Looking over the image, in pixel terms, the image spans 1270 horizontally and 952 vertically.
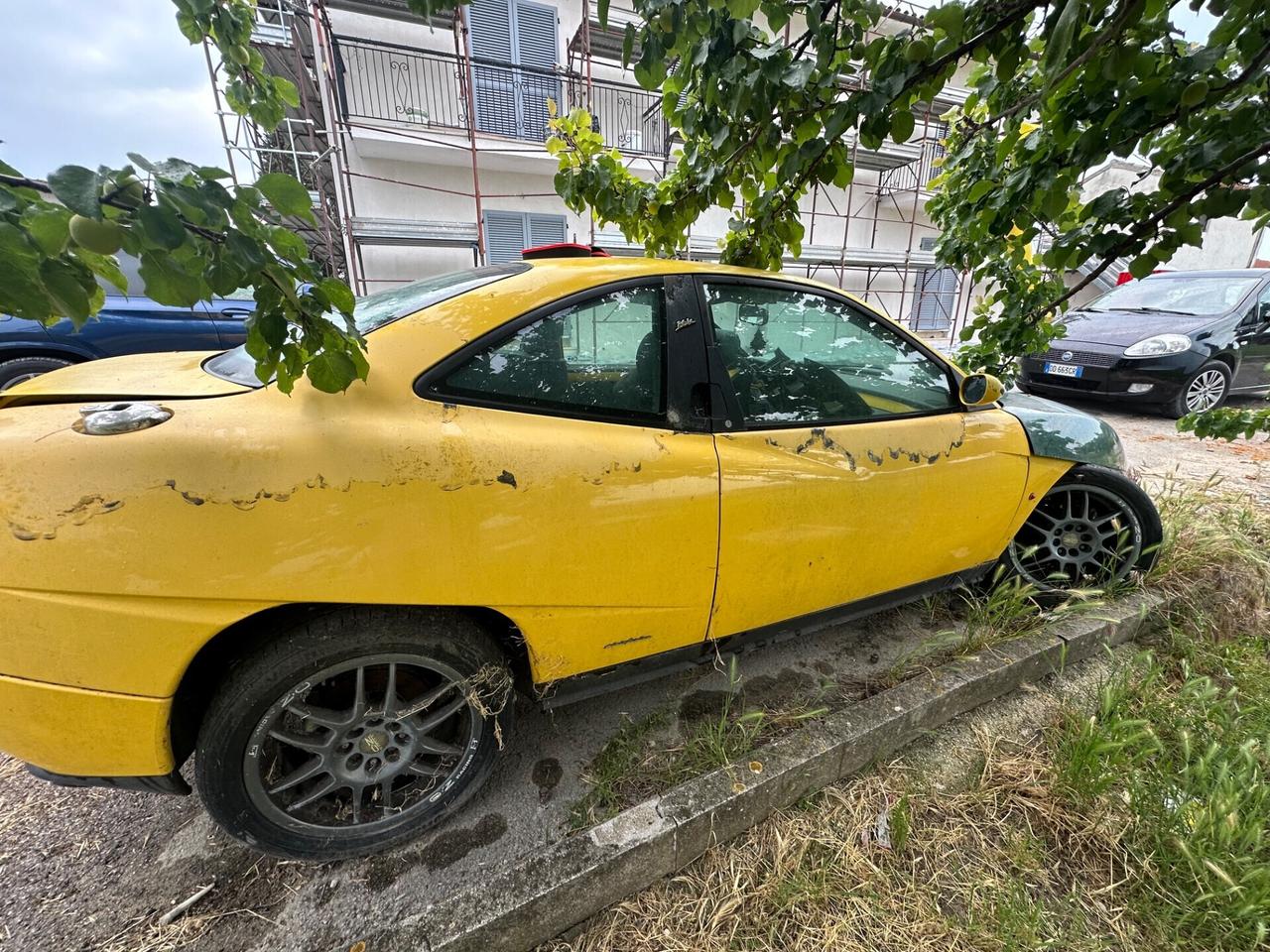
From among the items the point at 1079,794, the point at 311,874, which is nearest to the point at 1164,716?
the point at 1079,794

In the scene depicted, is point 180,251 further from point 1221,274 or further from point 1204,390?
point 1221,274

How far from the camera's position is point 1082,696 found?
83.4 inches

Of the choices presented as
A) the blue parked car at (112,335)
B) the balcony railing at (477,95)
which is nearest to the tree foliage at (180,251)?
the blue parked car at (112,335)

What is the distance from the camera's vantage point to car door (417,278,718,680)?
4.46 ft

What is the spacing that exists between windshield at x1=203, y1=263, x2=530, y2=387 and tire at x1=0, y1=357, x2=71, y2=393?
160 inches

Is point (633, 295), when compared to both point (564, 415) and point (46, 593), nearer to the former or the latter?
point (564, 415)

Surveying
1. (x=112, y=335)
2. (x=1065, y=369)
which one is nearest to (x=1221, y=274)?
(x=1065, y=369)

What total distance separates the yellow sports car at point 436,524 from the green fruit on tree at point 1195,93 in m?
0.90

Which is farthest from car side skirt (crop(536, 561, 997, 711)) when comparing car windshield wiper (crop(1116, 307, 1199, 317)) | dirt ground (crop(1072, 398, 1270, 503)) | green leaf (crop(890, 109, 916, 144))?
car windshield wiper (crop(1116, 307, 1199, 317))

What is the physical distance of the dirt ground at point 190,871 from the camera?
1.31 metres

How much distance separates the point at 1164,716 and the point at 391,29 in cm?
1218

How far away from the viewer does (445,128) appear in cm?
895

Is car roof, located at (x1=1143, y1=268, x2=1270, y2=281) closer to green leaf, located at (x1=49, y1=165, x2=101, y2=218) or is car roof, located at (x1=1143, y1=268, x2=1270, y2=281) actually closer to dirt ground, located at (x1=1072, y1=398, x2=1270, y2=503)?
dirt ground, located at (x1=1072, y1=398, x2=1270, y2=503)

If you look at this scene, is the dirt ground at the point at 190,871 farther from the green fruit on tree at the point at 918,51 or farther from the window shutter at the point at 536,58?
the window shutter at the point at 536,58
